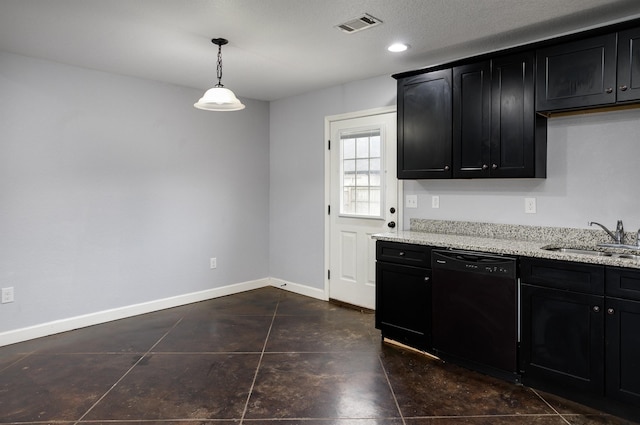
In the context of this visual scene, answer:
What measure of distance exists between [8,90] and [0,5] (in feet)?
3.69

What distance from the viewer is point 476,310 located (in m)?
2.90

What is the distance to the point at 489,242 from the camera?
309 cm

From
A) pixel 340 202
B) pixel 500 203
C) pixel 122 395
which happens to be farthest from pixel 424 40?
pixel 122 395

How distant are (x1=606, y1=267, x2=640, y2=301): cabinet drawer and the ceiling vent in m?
2.10

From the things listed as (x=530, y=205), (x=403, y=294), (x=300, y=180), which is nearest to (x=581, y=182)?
(x=530, y=205)

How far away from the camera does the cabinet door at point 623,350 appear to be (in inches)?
90.0

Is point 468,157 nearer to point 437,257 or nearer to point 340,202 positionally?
point 437,257

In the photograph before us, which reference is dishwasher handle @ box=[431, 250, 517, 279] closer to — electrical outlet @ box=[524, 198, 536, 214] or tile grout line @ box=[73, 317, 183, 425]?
electrical outlet @ box=[524, 198, 536, 214]

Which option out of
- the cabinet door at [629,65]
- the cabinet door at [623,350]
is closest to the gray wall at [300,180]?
the cabinet door at [629,65]

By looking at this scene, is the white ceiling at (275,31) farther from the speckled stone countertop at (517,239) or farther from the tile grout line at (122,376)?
the tile grout line at (122,376)

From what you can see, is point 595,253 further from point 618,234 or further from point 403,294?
point 403,294

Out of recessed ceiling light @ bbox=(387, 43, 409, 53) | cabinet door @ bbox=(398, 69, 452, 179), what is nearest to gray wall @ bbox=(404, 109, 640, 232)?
cabinet door @ bbox=(398, 69, 452, 179)

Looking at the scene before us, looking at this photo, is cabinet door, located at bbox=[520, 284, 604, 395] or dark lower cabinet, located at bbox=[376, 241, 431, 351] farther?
dark lower cabinet, located at bbox=[376, 241, 431, 351]

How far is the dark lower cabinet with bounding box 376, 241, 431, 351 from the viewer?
3217mm
